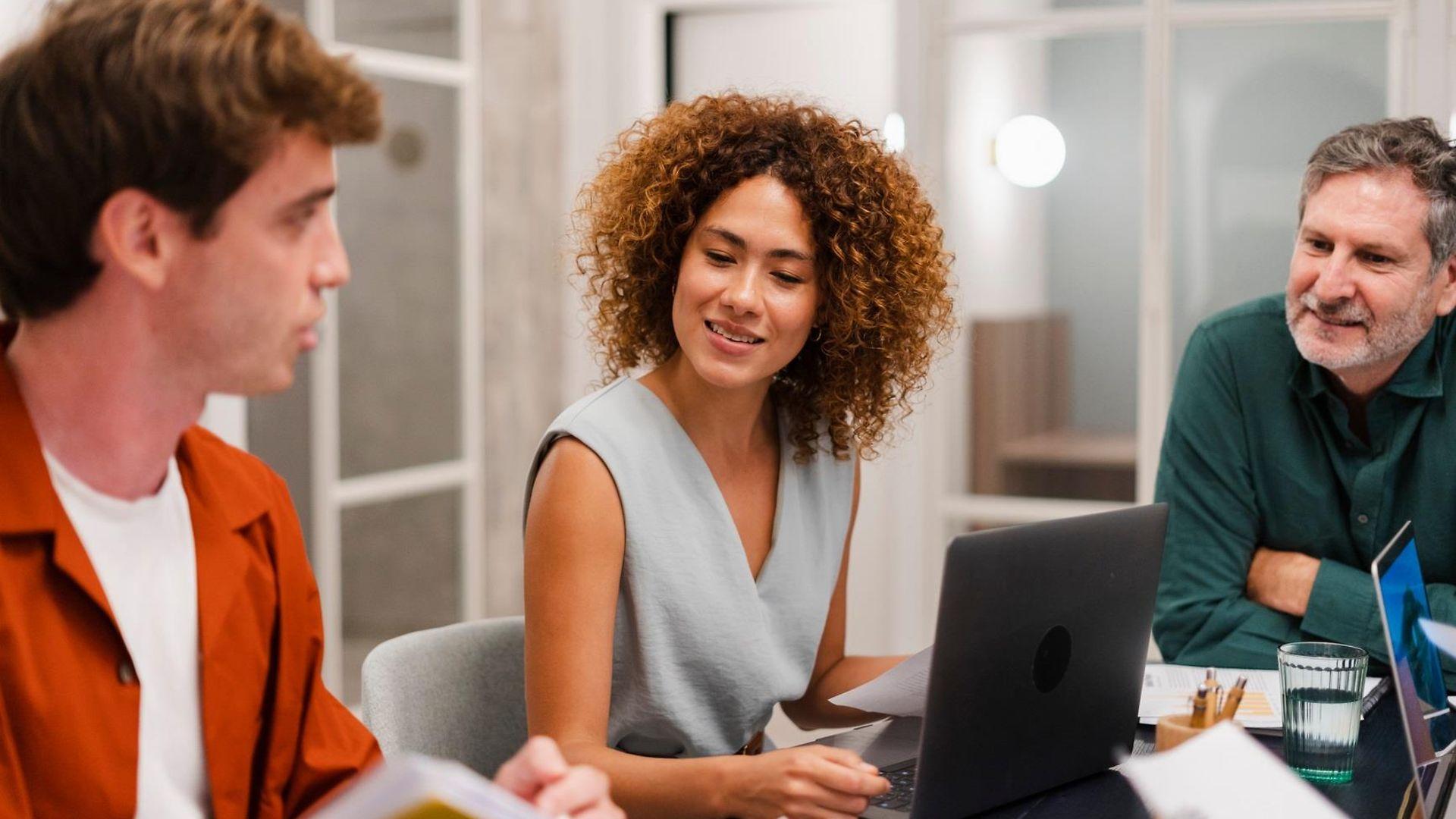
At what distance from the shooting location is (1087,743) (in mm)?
1419

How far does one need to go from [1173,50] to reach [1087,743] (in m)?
2.50

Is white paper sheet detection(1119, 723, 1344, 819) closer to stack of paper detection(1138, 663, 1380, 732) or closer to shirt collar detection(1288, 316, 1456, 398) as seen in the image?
stack of paper detection(1138, 663, 1380, 732)

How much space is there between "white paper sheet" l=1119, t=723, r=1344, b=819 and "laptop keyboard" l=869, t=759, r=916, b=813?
386 mm

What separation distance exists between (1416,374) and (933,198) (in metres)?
1.81

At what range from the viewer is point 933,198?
12.1ft

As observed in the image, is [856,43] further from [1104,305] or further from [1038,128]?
[1104,305]

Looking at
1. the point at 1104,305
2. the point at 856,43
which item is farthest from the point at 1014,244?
the point at 856,43

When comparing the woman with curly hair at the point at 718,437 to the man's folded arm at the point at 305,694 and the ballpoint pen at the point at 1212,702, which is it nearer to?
the man's folded arm at the point at 305,694

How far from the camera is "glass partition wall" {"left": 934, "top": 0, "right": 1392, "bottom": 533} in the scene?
133 inches

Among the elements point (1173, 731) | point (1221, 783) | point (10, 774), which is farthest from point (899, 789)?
point (10, 774)

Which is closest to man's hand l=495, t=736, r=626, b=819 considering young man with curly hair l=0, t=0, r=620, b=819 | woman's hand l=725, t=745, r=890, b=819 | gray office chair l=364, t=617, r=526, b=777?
young man with curly hair l=0, t=0, r=620, b=819

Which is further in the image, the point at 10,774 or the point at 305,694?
the point at 305,694

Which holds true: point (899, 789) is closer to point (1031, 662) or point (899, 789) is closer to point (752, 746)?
point (1031, 662)

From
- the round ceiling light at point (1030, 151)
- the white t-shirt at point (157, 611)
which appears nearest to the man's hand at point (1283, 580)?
the white t-shirt at point (157, 611)
